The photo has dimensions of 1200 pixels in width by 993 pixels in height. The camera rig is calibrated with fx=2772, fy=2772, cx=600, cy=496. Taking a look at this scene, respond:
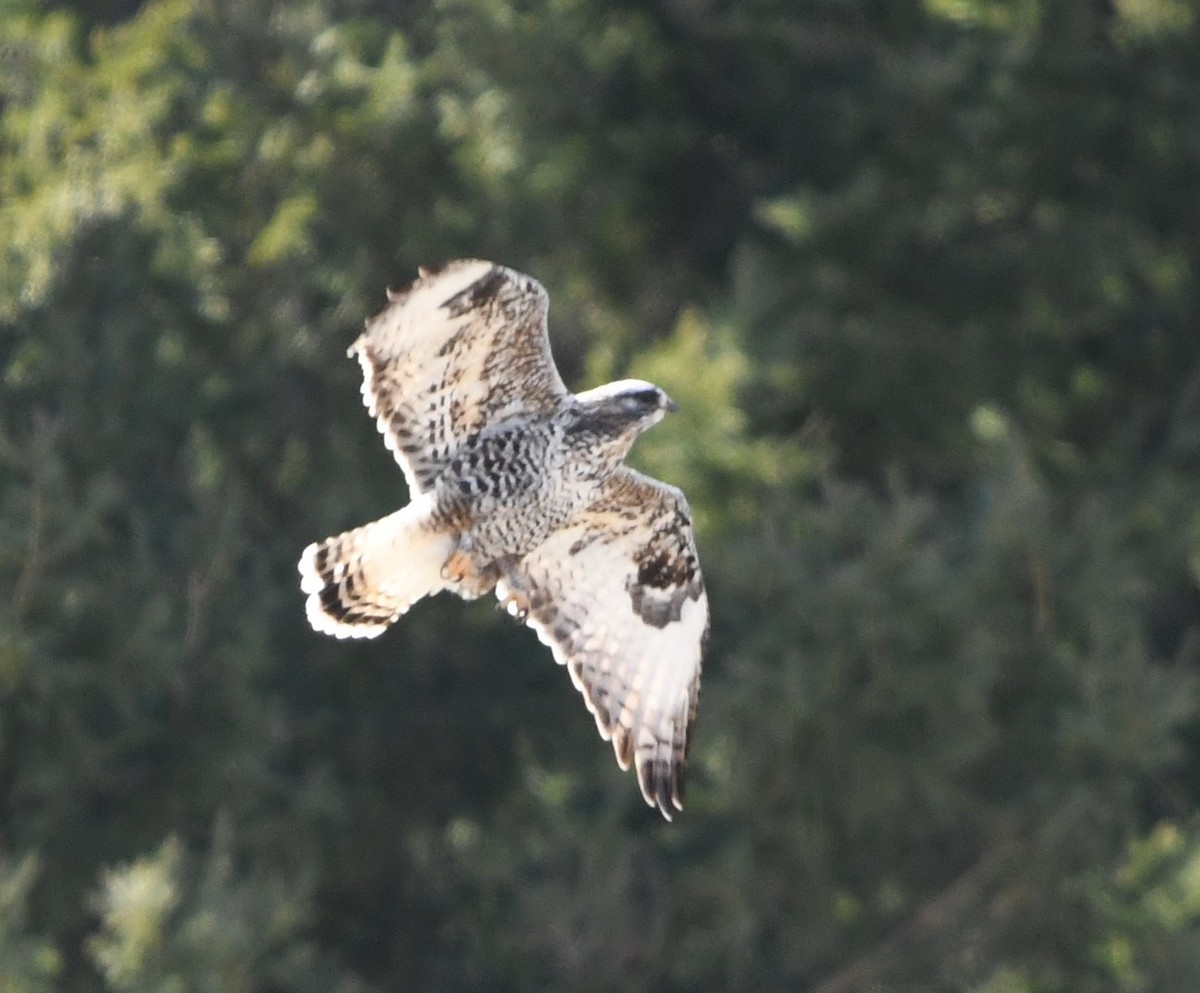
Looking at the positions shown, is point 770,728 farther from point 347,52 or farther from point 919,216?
point 347,52

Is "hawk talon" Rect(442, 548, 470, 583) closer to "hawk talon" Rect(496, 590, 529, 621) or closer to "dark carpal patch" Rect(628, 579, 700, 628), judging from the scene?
"hawk talon" Rect(496, 590, 529, 621)

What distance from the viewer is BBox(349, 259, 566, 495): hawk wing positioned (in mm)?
6617

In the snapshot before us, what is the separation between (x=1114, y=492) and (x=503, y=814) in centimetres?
301

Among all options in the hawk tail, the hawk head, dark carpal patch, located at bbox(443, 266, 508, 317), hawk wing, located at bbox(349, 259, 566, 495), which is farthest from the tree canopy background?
dark carpal patch, located at bbox(443, 266, 508, 317)

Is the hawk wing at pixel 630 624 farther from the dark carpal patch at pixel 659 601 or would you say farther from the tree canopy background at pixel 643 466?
the tree canopy background at pixel 643 466

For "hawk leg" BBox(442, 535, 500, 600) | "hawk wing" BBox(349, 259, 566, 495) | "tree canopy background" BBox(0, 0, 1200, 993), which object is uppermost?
"hawk wing" BBox(349, 259, 566, 495)

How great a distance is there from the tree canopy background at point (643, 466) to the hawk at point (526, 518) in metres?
2.54

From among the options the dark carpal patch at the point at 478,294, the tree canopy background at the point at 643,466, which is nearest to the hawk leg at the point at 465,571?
the dark carpal patch at the point at 478,294

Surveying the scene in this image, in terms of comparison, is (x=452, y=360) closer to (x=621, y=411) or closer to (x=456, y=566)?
(x=621, y=411)

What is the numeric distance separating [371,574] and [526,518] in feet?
1.46

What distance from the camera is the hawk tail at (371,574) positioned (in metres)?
7.08

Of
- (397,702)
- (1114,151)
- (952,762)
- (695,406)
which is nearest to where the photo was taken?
(695,406)

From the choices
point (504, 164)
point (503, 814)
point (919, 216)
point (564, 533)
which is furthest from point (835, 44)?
point (564, 533)

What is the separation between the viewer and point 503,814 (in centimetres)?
1157
